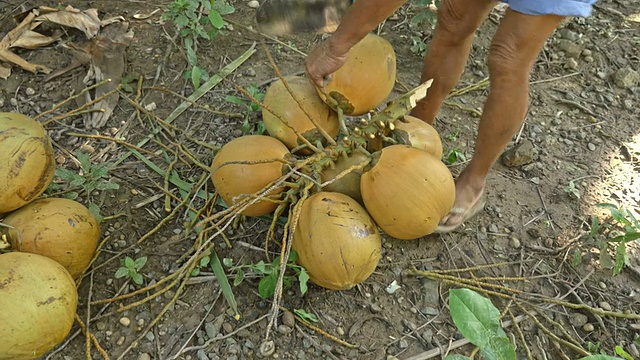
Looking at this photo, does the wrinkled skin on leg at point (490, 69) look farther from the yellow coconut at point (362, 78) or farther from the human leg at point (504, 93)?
the yellow coconut at point (362, 78)

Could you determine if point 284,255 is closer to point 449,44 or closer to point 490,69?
point 490,69

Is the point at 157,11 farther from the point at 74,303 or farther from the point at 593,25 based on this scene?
the point at 593,25

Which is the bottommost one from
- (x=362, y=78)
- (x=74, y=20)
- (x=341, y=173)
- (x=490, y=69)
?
(x=74, y=20)

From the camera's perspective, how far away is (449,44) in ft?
8.65

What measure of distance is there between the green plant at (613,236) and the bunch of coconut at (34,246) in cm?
213

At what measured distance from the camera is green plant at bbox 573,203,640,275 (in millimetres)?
2484

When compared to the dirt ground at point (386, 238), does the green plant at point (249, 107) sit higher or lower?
higher

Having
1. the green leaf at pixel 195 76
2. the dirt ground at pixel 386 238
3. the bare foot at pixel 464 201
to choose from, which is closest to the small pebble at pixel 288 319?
the dirt ground at pixel 386 238

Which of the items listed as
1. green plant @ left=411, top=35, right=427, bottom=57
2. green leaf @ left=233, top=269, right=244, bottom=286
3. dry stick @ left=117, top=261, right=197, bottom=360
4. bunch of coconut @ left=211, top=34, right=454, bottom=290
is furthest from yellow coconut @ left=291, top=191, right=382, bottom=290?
green plant @ left=411, top=35, right=427, bottom=57

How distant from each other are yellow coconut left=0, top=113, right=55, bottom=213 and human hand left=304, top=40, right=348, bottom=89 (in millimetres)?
1098

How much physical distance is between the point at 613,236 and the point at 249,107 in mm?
1900

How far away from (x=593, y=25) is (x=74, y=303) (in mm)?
3716

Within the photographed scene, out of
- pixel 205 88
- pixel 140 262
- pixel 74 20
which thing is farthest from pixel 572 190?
pixel 74 20

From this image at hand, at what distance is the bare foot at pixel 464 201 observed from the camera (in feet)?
8.43
